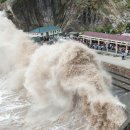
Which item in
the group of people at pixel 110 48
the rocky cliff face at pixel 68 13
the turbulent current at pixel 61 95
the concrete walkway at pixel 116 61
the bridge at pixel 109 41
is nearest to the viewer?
the turbulent current at pixel 61 95

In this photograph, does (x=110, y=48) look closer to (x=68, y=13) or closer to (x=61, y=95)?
(x=61, y=95)

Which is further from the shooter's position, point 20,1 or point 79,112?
point 20,1

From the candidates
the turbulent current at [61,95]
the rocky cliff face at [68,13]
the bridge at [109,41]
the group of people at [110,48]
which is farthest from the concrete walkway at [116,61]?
the rocky cliff face at [68,13]

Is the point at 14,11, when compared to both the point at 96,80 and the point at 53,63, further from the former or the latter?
the point at 96,80

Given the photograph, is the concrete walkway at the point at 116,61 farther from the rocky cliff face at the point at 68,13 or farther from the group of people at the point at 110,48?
the rocky cliff face at the point at 68,13

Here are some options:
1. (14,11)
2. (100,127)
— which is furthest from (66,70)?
(14,11)

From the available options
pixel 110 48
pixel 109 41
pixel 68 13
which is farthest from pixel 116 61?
pixel 68 13

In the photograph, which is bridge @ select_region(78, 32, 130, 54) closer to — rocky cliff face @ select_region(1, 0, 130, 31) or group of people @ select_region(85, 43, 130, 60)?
group of people @ select_region(85, 43, 130, 60)
